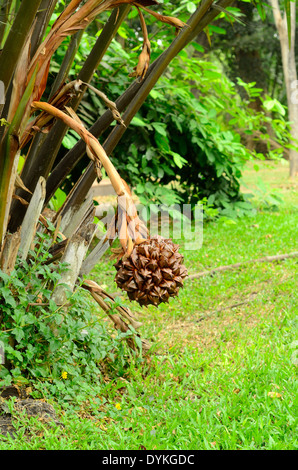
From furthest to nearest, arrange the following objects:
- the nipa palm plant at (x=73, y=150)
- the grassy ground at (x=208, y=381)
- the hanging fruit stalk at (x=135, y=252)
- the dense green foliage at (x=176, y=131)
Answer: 1. the dense green foliage at (x=176, y=131)
2. the grassy ground at (x=208, y=381)
3. the nipa palm plant at (x=73, y=150)
4. the hanging fruit stalk at (x=135, y=252)

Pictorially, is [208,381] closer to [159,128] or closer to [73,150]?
[73,150]

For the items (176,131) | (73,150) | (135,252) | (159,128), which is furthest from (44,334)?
(176,131)

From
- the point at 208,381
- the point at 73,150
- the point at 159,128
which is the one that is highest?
the point at 159,128

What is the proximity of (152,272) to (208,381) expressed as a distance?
1.11 metres

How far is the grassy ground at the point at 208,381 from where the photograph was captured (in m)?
1.72

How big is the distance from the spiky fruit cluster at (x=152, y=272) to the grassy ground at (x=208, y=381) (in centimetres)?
67

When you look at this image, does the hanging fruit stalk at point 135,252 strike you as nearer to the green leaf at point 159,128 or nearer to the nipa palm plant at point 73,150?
the nipa palm plant at point 73,150

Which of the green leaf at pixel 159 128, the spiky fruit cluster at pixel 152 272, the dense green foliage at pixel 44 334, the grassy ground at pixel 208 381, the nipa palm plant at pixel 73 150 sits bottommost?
the grassy ground at pixel 208 381

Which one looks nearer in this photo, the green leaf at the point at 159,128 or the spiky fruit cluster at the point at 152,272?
the spiky fruit cluster at the point at 152,272

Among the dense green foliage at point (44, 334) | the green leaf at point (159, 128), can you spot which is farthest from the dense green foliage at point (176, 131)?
the dense green foliage at point (44, 334)

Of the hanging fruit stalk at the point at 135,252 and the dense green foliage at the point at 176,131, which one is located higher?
the dense green foliage at the point at 176,131

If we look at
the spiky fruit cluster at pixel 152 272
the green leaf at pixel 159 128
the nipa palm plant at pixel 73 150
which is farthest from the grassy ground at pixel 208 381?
the green leaf at pixel 159 128

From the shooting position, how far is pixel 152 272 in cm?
127

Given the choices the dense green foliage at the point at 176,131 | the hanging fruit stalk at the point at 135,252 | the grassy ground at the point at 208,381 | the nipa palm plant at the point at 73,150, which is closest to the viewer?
the hanging fruit stalk at the point at 135,252
